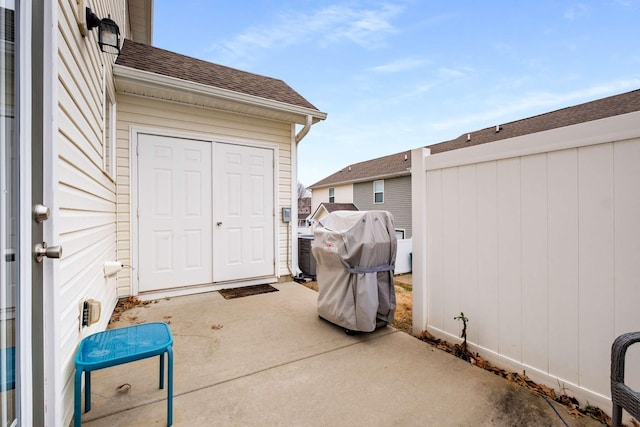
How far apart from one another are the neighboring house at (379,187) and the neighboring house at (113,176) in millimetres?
7557

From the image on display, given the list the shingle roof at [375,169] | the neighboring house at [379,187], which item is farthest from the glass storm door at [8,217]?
the shingle roof at [375,169]

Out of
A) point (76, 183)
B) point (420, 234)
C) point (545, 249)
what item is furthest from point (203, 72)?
point (545, 249)

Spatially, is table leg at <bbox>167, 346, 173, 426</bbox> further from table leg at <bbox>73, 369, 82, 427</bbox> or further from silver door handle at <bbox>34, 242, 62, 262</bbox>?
silver door handle at <bbox>34, 242, 62, 262</bbox>

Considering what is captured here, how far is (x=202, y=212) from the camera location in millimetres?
4367

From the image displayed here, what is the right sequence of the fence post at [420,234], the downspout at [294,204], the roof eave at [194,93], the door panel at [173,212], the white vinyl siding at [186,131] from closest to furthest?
the fence post at [420,234]
the roof eave at [194,93]
the white vinyl siding at [186,131]
the door panel at [173,212]
the downspout at [294,204]

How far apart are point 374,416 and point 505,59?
28.5ft

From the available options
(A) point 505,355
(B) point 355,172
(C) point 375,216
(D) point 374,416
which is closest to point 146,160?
(C) point 375,216

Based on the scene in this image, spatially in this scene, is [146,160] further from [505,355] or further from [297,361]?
[505,355]

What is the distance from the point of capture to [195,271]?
4344 millimetres

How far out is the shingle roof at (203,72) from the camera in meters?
4.04

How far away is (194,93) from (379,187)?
1155cm

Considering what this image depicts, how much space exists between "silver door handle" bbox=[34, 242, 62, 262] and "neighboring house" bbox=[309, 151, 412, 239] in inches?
413

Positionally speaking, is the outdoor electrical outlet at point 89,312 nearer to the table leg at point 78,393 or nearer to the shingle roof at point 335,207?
the table leg at point 78,393

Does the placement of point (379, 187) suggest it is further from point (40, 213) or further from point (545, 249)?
point (40, 213)
